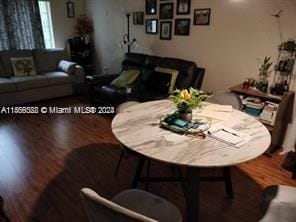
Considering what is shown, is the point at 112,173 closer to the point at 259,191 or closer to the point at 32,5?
the point at 259,191

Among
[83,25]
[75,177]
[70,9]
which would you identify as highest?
[70,9]

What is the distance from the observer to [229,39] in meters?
3.20

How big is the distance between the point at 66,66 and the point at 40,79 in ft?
2.14

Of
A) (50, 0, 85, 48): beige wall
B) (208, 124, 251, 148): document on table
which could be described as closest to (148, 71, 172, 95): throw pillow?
(208, 124, 251, 148): document on table

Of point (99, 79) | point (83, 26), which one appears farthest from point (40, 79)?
point (83, 26)

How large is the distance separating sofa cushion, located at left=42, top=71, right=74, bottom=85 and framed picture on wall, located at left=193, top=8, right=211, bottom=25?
8.79 feet

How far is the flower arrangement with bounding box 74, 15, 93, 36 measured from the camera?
5492mm

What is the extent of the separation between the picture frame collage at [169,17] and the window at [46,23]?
2.12 metres

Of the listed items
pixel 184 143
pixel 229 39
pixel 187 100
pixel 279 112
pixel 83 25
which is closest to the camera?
pixel 184 143

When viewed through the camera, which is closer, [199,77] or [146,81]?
[199,77]

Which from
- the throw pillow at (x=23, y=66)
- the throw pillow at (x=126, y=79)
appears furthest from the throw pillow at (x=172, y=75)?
the throw pillow at (x=23, y=66)

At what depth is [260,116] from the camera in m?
2.66

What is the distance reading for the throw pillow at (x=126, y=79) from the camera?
3906 millimetres

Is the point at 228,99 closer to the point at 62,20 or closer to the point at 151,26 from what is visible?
the point at 151,26
